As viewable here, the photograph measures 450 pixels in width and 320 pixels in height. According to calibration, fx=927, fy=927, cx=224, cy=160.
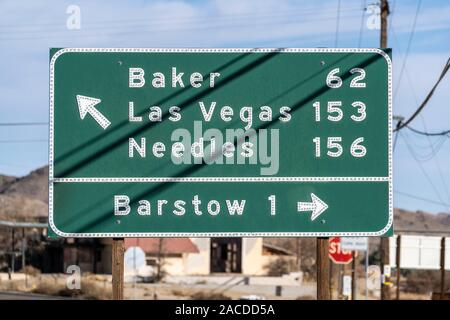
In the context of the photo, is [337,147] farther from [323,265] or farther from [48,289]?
[48,289]

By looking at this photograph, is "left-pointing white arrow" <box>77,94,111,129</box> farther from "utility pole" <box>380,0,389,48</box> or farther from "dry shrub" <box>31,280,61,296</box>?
"dry shrub" <box>31,280,61,296</box>

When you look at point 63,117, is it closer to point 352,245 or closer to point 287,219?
point 287,219

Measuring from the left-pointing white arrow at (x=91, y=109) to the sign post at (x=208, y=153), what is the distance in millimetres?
12

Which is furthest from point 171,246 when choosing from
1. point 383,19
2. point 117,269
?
point 117,269

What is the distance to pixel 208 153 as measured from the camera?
10.7m

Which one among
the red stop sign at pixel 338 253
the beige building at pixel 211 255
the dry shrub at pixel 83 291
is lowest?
the beige building at pixel 211 255

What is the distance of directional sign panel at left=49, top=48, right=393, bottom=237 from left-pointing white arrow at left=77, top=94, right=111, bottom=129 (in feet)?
0.04

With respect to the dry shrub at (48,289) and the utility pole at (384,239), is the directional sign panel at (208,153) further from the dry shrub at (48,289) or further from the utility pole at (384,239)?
the dry shrub at (48,289)

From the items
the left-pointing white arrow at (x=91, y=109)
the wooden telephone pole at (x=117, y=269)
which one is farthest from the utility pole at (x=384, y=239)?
the wooden telephone pole at (x=117, y=269)

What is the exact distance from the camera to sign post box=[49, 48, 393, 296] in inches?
422

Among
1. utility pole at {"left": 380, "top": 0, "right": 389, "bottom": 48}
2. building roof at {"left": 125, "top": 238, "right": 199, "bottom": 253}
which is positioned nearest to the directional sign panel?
utility pole at {"left": 380, "top": 0, "right": 389, "bottom": 48}

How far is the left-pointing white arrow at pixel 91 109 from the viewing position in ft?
35.3

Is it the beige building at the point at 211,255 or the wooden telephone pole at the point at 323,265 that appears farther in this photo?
the beige building at the point at 211,255
